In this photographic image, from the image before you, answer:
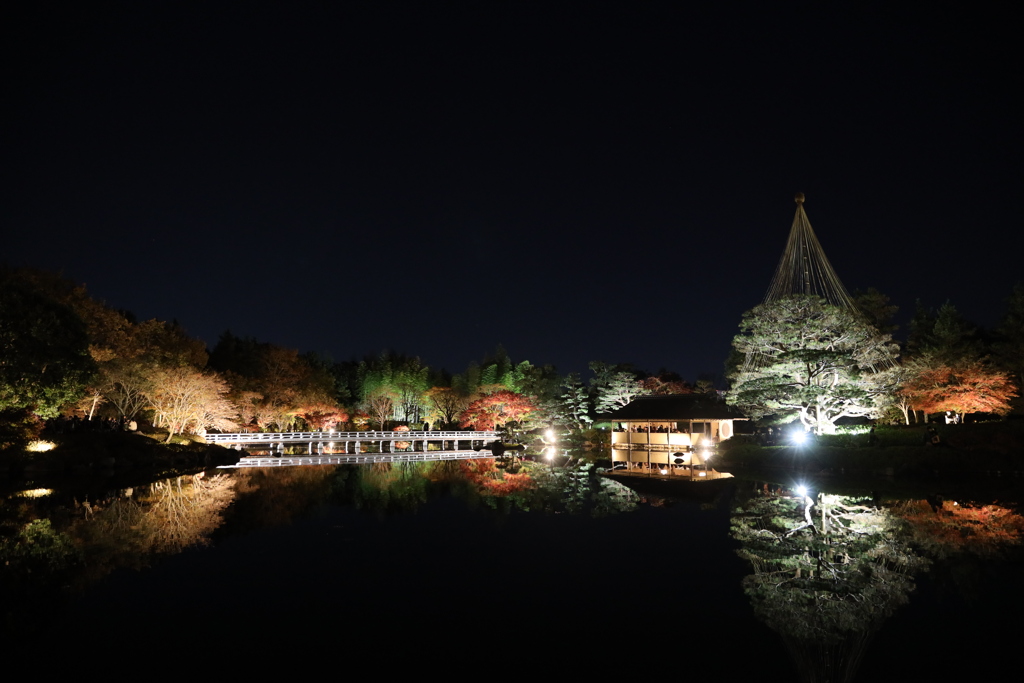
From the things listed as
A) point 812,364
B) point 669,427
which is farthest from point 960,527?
point 669,427

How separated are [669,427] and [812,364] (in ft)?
33.2

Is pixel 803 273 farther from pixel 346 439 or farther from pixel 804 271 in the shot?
pixel 346 439

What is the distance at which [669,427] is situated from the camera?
32031 millimetres

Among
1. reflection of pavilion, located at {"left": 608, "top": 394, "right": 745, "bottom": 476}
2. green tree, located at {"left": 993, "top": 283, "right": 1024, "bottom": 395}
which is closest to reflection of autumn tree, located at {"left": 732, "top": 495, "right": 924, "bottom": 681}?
reflection of pavilion, located at {"left": 608, "top": 394, "right": 745, "bottom": 476}

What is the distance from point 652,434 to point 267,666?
2968 centimetres

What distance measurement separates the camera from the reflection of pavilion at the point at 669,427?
3003 centimetres

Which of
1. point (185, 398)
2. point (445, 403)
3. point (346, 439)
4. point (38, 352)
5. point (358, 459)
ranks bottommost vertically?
point (358, 459)

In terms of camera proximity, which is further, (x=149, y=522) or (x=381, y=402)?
(x=381, y=402)

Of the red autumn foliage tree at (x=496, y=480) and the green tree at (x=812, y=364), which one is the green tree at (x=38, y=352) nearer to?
the red autumn foliage tree at (x=496, y=480)

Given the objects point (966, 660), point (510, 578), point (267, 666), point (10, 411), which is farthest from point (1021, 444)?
point (10, 411)

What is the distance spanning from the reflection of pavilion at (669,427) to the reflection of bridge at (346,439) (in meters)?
10.2

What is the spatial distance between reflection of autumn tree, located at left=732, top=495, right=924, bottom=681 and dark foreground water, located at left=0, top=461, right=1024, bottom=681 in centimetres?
4

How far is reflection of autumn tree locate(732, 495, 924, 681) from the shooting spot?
5824 millimetres

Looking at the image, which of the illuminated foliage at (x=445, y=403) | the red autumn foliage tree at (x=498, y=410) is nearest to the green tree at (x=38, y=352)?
the red autumn foliage tree at (x=498, y=410)
